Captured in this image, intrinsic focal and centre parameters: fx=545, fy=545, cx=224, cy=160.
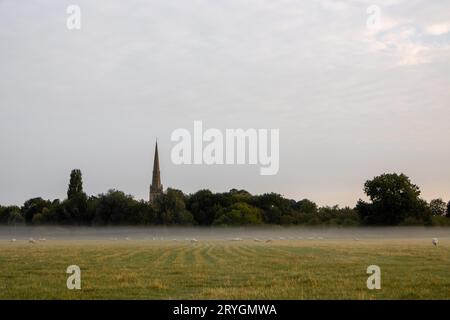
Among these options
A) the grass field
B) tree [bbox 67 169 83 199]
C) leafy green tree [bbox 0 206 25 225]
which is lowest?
leafy green tree [bbox 0 206 25 225]

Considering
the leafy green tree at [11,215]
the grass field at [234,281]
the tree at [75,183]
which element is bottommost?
the leafy green tree at [11,215]

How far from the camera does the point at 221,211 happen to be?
162 metres

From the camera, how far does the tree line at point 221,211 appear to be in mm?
140375

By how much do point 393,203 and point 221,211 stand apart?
49.6 metres

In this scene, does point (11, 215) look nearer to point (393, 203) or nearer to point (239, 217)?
point (239, 217)

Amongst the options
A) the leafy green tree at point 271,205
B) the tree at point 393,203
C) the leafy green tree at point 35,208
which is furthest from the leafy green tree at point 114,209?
the tree at point 393,203

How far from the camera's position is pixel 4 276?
96.5 feet

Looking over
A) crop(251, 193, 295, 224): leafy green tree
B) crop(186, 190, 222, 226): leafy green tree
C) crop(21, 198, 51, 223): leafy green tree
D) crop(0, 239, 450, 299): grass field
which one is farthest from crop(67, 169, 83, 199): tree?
crop(0, 239, 450, 299): grass field

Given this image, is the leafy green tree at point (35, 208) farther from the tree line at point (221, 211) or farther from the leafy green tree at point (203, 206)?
the leafy green tree at point (203, 206)

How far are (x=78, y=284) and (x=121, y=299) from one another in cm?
423

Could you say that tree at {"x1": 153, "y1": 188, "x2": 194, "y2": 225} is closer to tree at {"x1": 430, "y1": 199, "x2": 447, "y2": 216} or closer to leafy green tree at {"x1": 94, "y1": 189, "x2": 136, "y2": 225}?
leafy green tree at {"x1": 94, "y1": 189, "x2": 136, "y2": 225}

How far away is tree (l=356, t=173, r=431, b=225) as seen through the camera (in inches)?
5492
